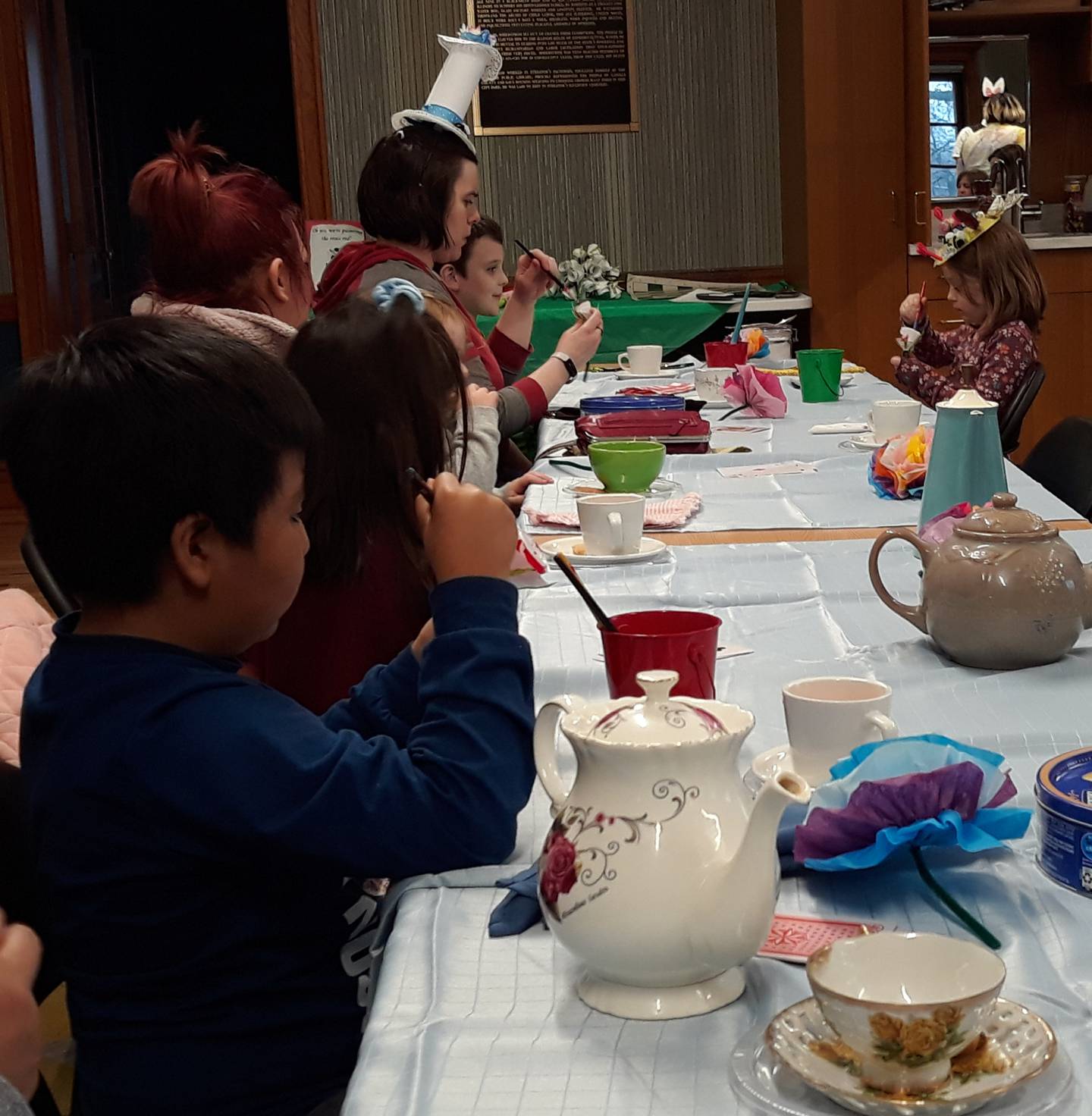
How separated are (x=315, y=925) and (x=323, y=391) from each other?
2.19 feet

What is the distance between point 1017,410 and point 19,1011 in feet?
9.27

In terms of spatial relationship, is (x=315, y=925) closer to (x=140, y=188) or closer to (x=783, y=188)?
(x=140, y=188)

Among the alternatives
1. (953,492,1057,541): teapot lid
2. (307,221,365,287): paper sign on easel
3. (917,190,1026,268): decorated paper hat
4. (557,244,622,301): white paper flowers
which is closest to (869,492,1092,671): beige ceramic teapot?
(953,492,1057,541): teapot lid

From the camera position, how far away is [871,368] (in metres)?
5.50

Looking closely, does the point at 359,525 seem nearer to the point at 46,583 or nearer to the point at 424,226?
the point at 46,583

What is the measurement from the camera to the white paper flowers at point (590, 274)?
211 inches

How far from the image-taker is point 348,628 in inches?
56.8

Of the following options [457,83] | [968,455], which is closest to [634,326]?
[457,83]

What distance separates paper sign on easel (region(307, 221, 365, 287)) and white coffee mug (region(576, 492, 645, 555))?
2160mm

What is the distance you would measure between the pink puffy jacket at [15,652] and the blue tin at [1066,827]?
825mm

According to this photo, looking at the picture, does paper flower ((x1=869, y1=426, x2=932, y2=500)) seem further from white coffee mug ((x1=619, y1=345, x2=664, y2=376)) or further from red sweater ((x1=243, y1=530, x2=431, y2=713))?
white coffee mug ((x1=619, y1=345, x2=664, y2=376))

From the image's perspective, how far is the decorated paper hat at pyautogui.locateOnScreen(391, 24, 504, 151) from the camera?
9.67 ft

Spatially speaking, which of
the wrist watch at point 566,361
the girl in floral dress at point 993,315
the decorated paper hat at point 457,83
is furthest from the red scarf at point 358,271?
the girl in floral dress at point 993,315

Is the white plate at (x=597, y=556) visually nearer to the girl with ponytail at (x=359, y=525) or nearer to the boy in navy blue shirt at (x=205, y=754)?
the girl with ponytail at (x=359, y=525)
